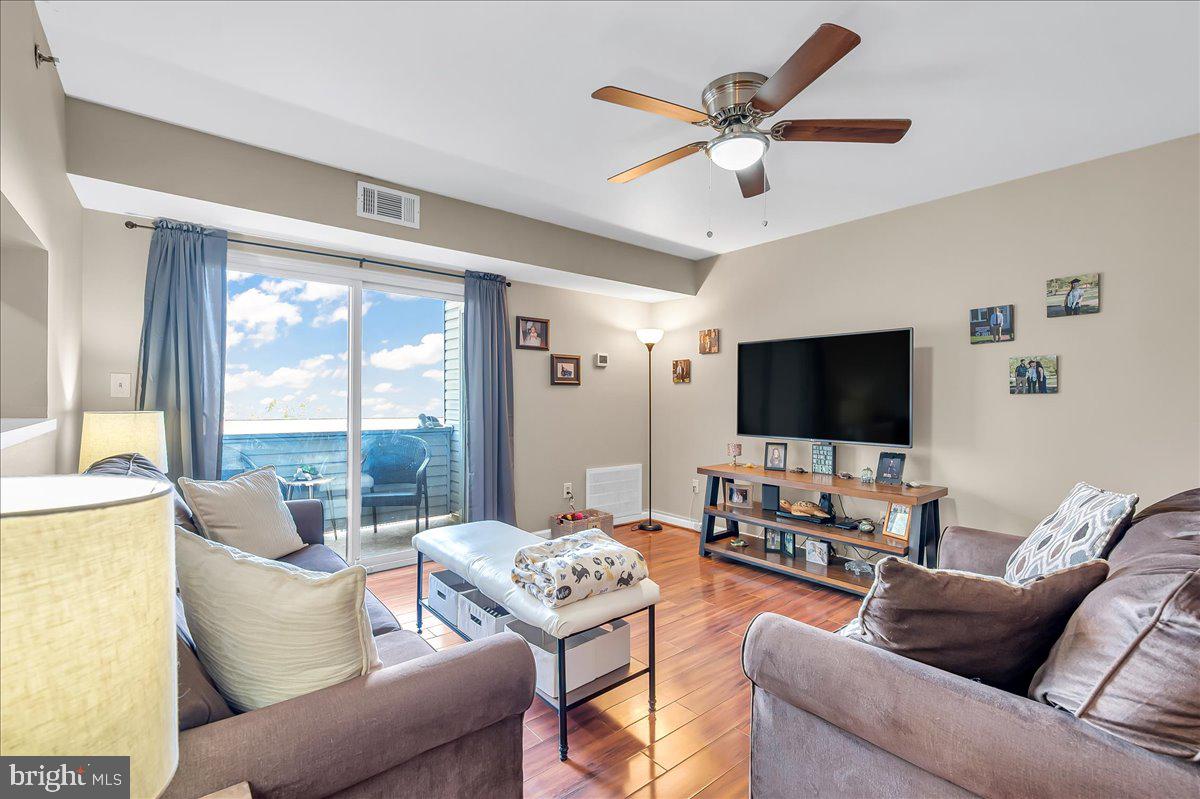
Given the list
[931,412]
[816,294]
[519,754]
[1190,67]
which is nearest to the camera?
[519,754]

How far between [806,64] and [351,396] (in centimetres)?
320

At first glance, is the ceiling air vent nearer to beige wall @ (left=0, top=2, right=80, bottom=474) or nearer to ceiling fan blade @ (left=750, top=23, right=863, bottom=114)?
beige wall @ (left=0, top=2, right=80, bottom=474)

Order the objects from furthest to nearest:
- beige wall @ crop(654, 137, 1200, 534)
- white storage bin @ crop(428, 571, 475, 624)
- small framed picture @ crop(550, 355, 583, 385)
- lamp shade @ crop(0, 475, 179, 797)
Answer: small framed picture @ crop(550, 355, 583, 385), beige wall @ crop(654, 137, 1200, 534), white storage bin @ crop(428, 571, 475, 624), lamp shade @ crop(0, 475, 179, 797)

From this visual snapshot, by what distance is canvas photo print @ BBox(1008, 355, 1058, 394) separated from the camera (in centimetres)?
296

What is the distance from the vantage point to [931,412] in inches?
135

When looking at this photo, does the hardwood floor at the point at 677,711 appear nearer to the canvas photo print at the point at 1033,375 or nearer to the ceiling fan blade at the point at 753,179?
the canvas photo print at the point at 1033,375

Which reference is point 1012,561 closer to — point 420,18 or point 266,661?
point 266,661

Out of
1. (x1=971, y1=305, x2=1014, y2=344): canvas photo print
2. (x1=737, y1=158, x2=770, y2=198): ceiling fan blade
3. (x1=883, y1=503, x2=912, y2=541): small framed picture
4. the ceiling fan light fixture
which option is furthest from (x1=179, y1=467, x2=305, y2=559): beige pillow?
(x1=971, y1=305, x2=1014, y2=344): canvas photo print

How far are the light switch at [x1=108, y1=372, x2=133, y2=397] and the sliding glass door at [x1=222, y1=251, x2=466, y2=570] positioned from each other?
0.47m

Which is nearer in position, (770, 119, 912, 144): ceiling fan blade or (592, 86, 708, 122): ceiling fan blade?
(592, 86, 708, 122): ceiling fan blade

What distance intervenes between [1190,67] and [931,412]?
197 centimetres

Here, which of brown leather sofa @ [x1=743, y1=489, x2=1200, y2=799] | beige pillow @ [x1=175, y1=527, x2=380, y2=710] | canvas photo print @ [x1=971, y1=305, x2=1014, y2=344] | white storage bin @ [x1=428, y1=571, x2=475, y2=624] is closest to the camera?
brown leather sofa @ [x1=743, y1=489, x2=1200, y2=799]

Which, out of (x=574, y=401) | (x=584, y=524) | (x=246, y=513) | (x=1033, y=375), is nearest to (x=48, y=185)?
(x=246, y=513)

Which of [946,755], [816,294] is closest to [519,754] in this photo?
[946,755]
